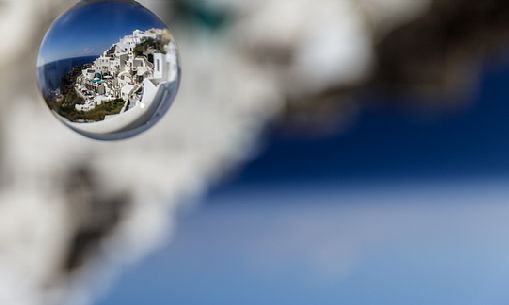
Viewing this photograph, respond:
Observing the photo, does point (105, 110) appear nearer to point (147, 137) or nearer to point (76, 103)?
point (76, 103)

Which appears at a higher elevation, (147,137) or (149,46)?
(149,46)

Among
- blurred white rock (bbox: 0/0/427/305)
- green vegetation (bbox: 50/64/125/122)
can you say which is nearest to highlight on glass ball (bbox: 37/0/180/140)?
green vegetation (bbox: 50/64/125/122)

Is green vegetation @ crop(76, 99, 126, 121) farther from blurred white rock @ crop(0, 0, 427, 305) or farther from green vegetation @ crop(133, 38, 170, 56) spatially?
blurred white rock @ crop(0, 0, 427, 305)

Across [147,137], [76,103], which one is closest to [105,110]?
[76,103]

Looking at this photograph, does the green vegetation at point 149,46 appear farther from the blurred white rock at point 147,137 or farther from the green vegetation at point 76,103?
the blurred white rock at point 147,137

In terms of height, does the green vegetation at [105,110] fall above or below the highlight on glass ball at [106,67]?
below

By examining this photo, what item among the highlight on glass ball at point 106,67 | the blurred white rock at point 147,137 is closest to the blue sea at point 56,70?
the highlight on glass ball at point 106,67

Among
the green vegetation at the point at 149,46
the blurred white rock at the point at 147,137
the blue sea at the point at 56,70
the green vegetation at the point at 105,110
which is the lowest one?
the blurred white rock at the point at 147,137

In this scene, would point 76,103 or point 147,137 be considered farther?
point 147,137
